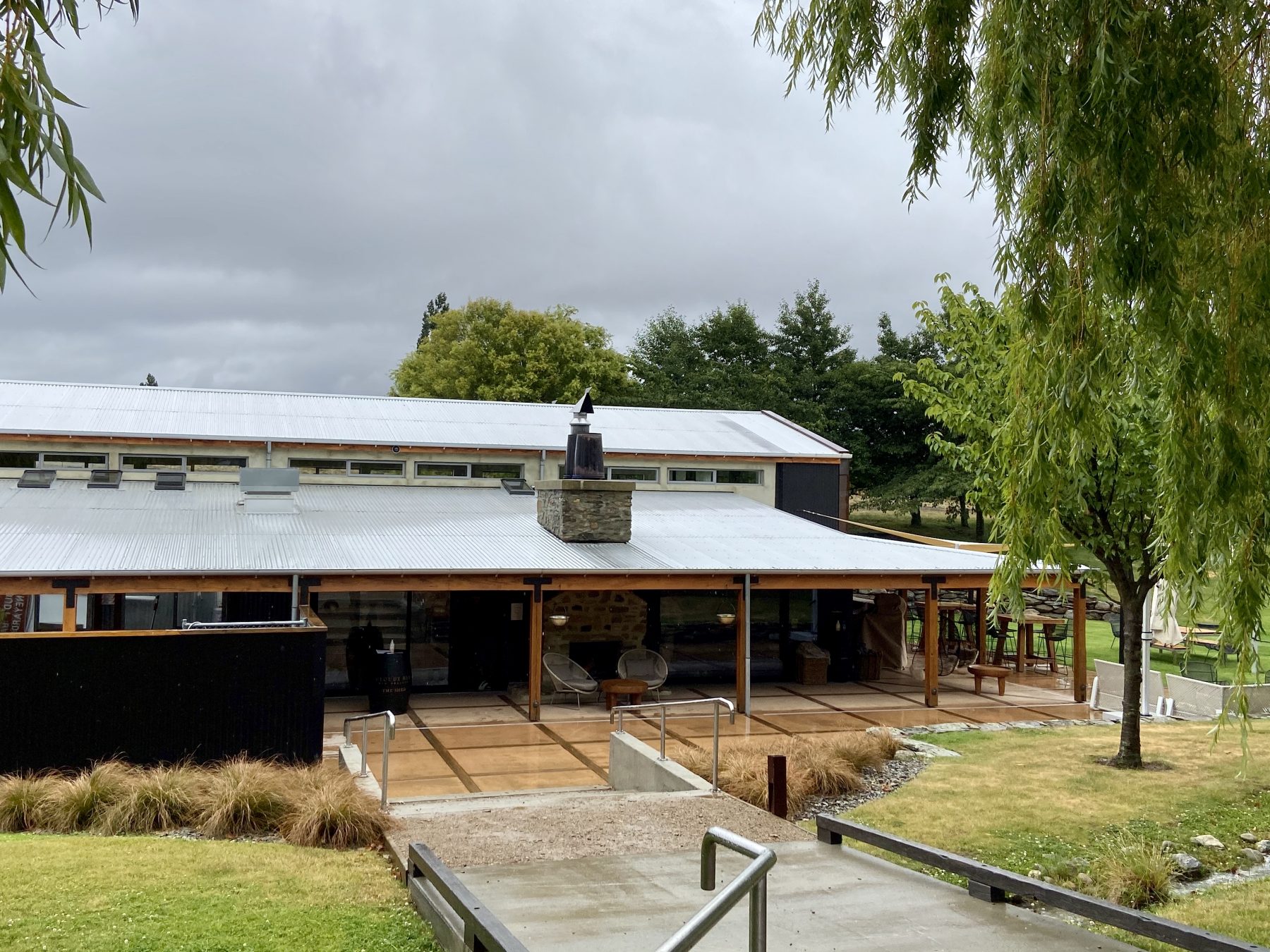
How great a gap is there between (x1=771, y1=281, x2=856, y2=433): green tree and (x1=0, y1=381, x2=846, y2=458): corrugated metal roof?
1778 centimetres

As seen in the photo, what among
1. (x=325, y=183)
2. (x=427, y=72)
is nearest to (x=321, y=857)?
(x=427, y=72)

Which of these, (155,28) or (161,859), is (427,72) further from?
(161,859)

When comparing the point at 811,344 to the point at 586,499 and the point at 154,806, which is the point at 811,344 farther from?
the point at 154,806

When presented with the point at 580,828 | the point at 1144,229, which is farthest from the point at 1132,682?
the point at 1144,229

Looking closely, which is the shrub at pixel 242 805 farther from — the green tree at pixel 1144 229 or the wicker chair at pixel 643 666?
the wicker chair at pixel 643 666

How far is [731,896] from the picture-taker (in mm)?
3521

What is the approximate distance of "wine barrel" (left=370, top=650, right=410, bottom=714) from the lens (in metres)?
14.5

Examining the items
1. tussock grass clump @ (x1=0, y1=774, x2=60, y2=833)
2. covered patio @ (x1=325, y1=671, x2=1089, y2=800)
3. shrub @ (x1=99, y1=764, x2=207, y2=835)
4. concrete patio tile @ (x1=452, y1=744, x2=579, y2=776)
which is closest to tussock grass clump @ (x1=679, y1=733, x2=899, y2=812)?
covered patio @ (x1=325, y1=671, x2=1089, y2=800)

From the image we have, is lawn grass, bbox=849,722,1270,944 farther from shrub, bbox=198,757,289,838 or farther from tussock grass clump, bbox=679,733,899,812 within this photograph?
shrub, bbox=198,757,289,838

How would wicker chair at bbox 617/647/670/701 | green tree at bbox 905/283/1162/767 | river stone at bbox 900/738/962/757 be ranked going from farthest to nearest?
wicker chair at bbox 617/647/670/701
river stone at bbox 900/738/962/757
green tree at bbox 905/283/1162/767

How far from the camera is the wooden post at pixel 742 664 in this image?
15.0m

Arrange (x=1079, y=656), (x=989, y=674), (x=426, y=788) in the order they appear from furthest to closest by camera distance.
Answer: (x=989, y=674) < (x=1079, y=656) < (x=426, y=788)

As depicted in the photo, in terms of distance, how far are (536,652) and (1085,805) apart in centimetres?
693

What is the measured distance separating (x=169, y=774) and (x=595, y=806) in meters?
3.29
